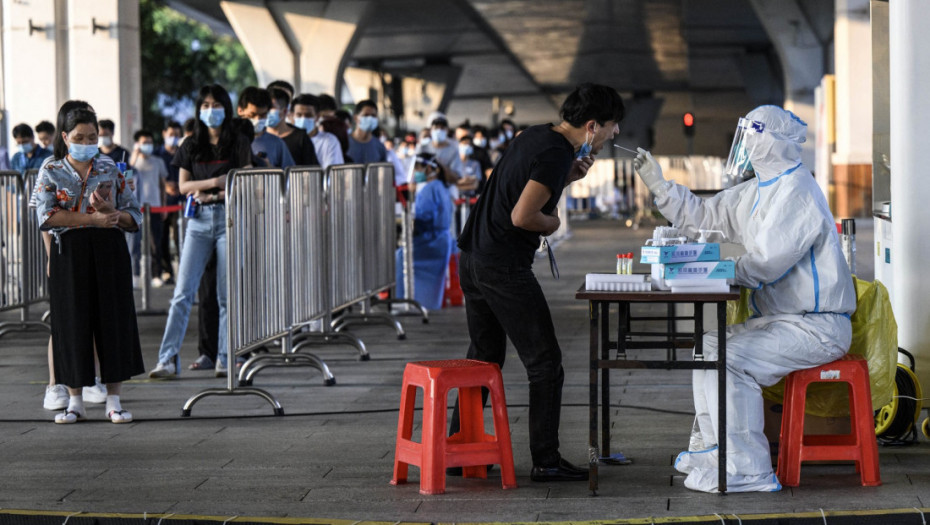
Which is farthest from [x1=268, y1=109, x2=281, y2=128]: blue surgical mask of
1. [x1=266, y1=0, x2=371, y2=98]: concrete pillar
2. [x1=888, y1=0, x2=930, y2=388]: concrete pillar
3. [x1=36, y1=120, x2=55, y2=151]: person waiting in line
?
[x1=266, y1=0, x2=371, y2=98]: concrete pillar

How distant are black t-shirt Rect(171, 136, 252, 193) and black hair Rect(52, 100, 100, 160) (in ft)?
5.24

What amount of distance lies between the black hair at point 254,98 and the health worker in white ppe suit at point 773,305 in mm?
4846

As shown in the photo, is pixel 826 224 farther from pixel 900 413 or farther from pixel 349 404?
pixel 349 404

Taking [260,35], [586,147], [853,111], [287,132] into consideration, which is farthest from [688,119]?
[586,147]

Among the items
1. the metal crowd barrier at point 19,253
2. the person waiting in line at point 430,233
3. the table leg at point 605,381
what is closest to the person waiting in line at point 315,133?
the person waiting in line at point 430,233

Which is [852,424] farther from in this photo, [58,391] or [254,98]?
[254,98]

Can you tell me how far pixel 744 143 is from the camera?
243 inches

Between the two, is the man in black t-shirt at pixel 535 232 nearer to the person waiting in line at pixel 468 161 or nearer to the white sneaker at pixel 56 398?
the white sneaker at pixel 56 398

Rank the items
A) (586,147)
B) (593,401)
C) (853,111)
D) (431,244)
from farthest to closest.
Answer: (853,111)
(431,244)
(586,147)
(593,401)

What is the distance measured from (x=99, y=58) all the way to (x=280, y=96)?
12.4 metres

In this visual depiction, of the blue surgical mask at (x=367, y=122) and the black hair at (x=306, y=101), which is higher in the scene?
the black hair at (x=306, y=101)

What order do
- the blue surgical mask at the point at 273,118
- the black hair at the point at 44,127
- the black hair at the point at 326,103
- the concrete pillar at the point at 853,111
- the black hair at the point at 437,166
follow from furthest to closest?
the concrete pillar at the point at 853,111
the black hair at the point at 44,127
the black hair at the point at 437,166
the black hair at the point at 326,103
the blue surgical mask at the point at 273,118

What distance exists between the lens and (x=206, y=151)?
368 inches

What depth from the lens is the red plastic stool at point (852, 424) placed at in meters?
5.88
